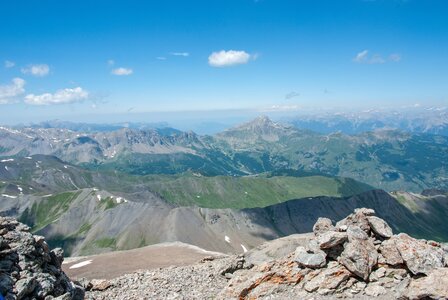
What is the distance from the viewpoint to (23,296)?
2533 cm

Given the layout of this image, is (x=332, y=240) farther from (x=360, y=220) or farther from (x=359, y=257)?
(x=360, y=220)

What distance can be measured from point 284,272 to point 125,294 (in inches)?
595

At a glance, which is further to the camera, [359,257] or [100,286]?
[100,286]

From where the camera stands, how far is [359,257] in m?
26.4

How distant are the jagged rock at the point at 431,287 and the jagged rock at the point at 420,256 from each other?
5.52 ft


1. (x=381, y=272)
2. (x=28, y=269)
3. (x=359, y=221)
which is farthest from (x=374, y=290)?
(x=28, y=269)

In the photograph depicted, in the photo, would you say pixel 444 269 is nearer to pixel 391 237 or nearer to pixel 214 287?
pixel 391 237

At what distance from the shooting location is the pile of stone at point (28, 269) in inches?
1001

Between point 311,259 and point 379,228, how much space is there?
7.02 meters

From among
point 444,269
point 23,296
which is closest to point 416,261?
point 444,269

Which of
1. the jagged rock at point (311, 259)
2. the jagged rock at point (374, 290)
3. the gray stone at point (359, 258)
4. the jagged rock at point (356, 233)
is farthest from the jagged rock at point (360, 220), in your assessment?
the jagged rock at point (374, 290)

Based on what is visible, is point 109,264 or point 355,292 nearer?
point 355,292

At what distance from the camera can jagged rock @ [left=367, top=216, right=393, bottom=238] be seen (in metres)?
29.7

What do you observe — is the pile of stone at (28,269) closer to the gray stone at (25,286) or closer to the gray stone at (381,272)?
the gray stone at (25,286)
